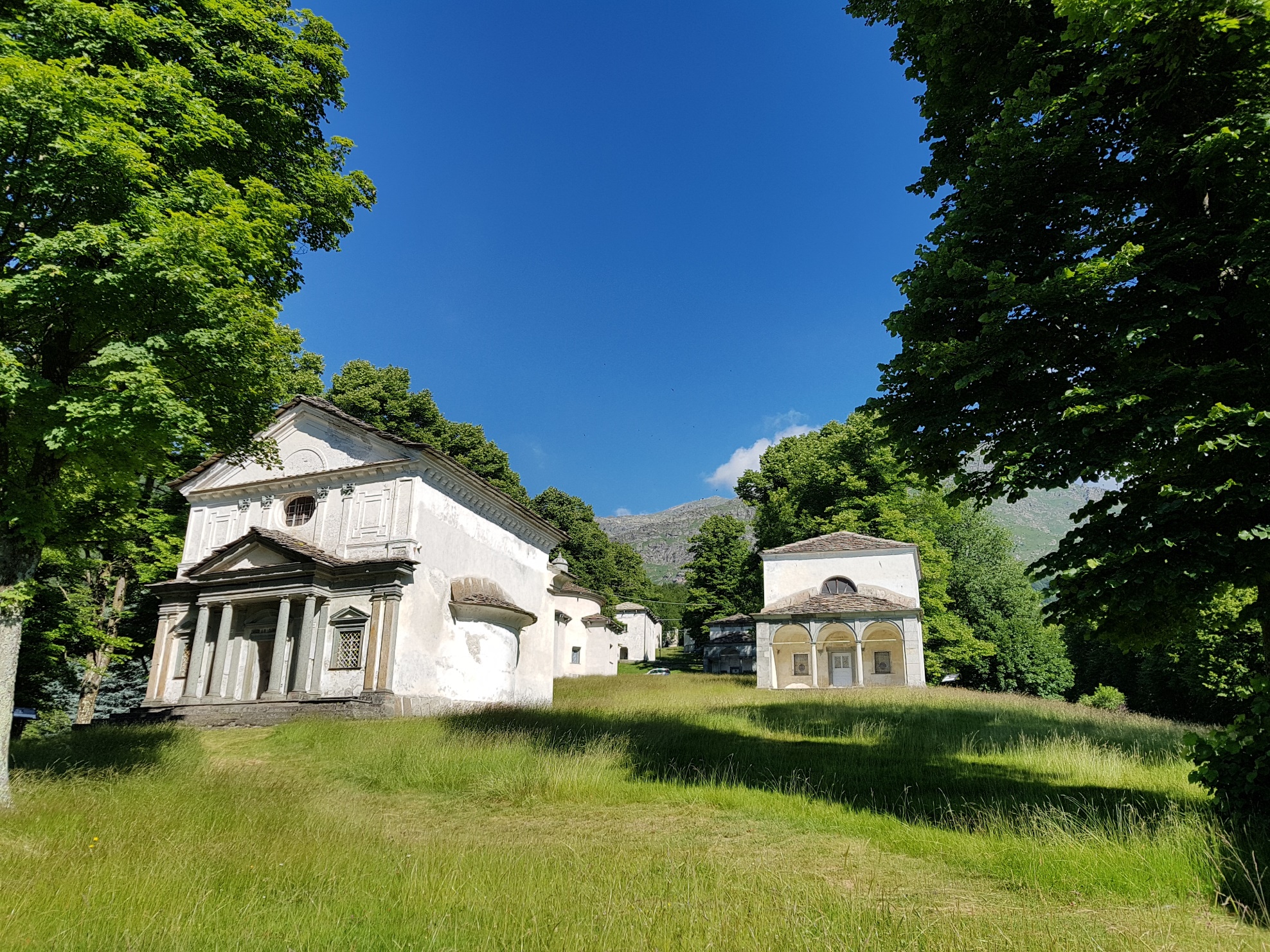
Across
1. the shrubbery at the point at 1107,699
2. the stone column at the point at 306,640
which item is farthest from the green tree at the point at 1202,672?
the stone column at the point at 306,640

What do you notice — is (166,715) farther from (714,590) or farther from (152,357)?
(714,590)

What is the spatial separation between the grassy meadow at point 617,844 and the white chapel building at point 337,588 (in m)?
6.35

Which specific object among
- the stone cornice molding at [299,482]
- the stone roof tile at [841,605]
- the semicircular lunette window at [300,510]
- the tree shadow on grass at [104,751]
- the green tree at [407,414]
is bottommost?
the tree shadow on grass at [104,751]

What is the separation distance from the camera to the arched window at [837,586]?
3391 centimetres

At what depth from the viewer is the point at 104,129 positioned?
835 cm

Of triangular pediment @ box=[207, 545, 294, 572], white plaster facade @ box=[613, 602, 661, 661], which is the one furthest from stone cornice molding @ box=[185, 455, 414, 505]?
white plaster facade @ box=[613, 602, 661, 661]

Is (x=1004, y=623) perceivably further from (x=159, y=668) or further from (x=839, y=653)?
(x=159, y=668)

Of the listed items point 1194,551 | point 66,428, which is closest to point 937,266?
point 1194,551

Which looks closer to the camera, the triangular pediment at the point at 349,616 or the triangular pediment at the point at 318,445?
the triangular pediment at the point at 349,616

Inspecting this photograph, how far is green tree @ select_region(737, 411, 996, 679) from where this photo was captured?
123ft

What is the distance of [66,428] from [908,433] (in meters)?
10.1

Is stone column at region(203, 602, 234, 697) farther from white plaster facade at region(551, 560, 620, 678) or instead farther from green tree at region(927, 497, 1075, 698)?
green tree at region(927, 497, 1075, 698)

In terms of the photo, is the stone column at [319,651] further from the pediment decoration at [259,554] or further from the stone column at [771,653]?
the stone column at [771,653]

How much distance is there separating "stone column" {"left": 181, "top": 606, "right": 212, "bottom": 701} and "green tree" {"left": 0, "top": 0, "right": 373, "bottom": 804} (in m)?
14.8
